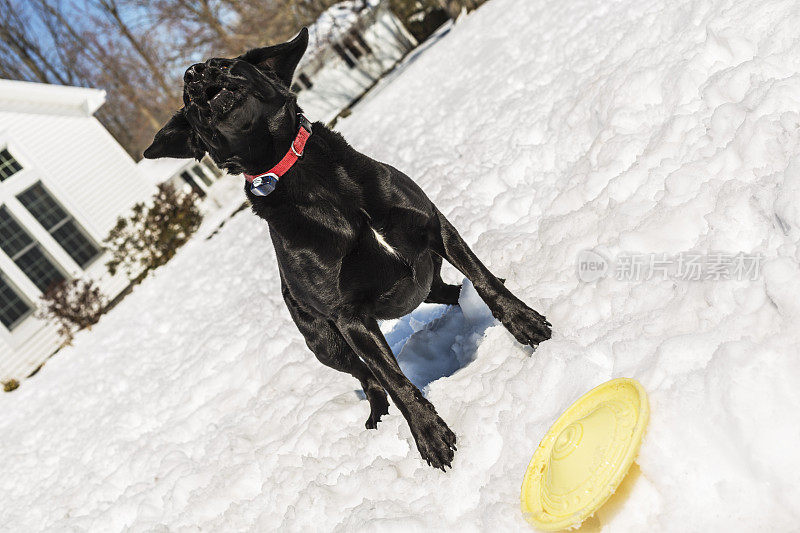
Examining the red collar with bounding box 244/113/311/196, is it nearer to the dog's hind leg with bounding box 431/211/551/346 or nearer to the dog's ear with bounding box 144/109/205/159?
the dog's ear with bounding box 144/109/205/159

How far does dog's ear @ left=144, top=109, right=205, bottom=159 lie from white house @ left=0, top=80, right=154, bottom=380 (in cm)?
1175

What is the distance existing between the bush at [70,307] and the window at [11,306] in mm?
561

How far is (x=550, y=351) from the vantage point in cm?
257

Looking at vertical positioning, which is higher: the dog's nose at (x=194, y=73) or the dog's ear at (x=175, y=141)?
the dog's nose at (x=194, y=73)

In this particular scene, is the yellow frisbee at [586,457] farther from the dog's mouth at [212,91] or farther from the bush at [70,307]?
the bush at [70,307]

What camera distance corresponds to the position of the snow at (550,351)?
179 centimetres

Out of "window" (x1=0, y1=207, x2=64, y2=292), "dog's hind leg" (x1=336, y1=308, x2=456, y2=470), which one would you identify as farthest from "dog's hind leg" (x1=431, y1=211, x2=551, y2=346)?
"window" (x1=0, y1=207, x2=64, y2=292)

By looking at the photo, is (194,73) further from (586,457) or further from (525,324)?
(586,457)

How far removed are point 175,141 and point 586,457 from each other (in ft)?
8.47

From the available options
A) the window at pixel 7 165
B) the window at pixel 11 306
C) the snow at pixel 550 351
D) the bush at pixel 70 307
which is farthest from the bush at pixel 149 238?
the snow at pixel 550 351

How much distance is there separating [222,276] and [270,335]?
3.47 m

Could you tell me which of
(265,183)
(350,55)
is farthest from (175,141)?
(350,55)

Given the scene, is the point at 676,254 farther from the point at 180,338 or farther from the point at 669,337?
the point at 180,338

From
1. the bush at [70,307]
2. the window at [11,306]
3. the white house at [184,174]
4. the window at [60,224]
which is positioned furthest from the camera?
the white house at [184,174]
